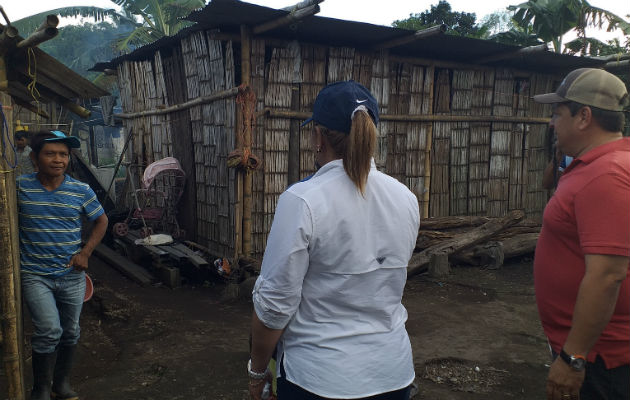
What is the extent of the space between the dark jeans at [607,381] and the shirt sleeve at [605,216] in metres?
0.51

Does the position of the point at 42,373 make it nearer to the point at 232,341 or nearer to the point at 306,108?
the point at 232,341

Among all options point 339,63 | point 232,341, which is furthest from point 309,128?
point 232,341

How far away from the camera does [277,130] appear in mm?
7387

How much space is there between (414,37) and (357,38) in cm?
87

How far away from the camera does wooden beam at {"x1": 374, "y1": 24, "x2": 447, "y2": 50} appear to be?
670 cm

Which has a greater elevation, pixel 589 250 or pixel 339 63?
pixel 339 63

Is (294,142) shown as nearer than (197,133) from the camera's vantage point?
Yes

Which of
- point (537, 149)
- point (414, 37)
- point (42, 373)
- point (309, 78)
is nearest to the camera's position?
point (42, 373)

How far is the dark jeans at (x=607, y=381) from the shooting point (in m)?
1.88

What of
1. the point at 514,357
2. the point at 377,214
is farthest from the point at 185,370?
the point at 377,214

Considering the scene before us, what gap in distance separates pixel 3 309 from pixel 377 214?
8.81 feet

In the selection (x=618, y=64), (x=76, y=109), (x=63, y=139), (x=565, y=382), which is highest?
(x=618, y=64)

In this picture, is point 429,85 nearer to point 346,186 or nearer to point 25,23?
point 346,186

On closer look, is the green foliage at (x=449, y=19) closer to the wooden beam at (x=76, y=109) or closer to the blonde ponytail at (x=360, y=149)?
the wooden beam at (x=76, y=109)
